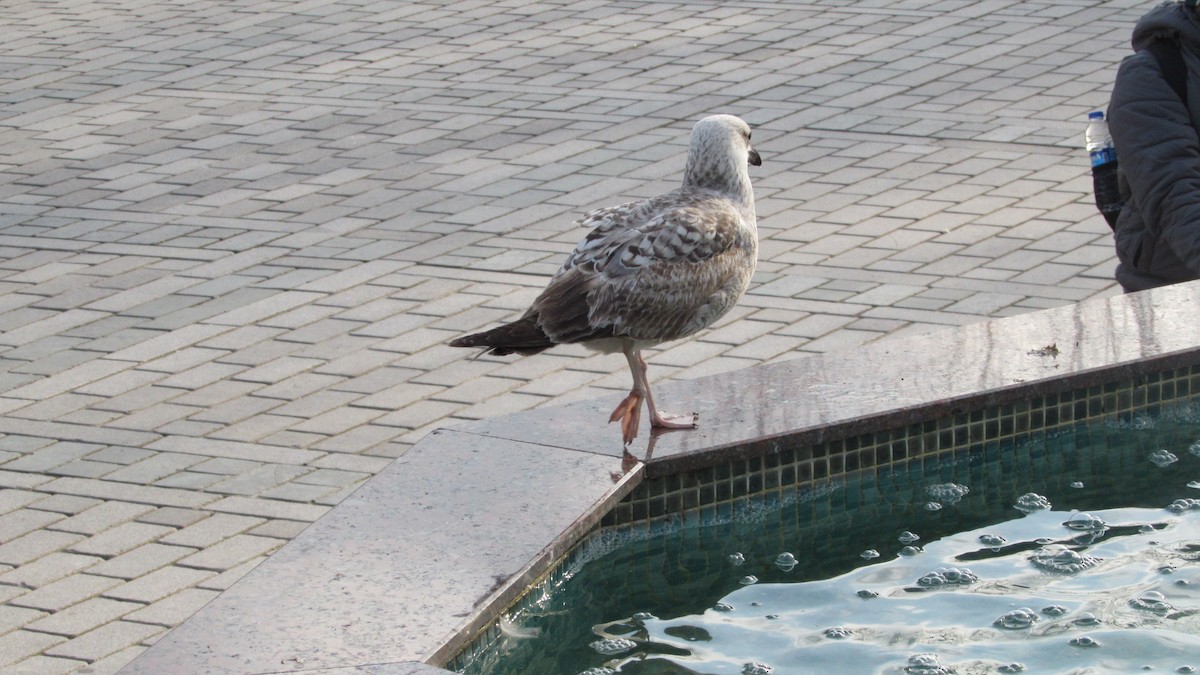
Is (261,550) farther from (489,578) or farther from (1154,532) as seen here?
(1154,532)

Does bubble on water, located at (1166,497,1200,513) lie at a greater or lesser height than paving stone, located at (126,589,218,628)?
greater

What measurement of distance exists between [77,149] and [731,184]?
690cm

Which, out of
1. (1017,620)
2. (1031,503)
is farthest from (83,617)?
(1031,503)

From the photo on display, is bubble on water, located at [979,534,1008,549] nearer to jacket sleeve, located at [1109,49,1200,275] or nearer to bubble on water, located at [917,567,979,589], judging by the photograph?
bubble on water, located at [917,567,979,589]

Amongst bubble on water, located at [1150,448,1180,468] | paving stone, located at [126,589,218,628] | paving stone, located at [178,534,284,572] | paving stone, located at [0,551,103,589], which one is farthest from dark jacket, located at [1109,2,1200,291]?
paving stone, located at [0,551,103,589]

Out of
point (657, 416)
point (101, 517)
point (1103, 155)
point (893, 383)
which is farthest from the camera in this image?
point (1103, 155)

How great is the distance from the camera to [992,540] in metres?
4.60

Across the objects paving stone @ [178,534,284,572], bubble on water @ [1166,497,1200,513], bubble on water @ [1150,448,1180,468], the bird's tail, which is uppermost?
the bird's tail

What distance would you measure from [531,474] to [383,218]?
4.78 m

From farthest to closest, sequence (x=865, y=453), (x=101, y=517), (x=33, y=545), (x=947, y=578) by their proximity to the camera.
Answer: (x=101, y=517)
(x=33, y=545)
(x=865, y=453)
(x=947, y=578)

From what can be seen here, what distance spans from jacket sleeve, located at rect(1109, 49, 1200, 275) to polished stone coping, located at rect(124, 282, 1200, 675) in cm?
33

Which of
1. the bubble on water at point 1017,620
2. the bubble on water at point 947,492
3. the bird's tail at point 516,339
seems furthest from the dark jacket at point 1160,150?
the bird's tail at point 516,339

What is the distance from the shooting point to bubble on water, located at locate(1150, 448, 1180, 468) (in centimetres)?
503

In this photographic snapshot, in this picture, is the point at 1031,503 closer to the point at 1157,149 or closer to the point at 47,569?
the point at 1157,149
